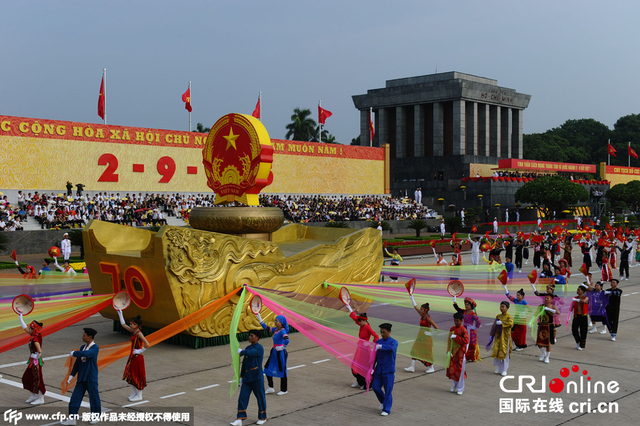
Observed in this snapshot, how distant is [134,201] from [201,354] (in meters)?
25.9

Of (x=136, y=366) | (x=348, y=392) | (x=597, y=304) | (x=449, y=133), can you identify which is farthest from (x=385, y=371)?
(x=449, y=133)

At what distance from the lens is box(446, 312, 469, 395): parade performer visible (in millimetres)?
10359

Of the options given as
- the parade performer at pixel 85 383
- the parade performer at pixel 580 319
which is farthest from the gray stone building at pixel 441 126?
the parade performer at pixel 85 383

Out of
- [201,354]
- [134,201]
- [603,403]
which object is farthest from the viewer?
[134,201]

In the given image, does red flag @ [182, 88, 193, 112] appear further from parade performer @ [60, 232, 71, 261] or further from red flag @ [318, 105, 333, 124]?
parade performer @ [60, 232, 71, 261]

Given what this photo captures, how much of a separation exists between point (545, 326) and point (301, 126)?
205 feet

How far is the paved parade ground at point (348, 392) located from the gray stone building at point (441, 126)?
1900 inches

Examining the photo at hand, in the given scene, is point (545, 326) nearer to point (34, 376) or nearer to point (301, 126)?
point (34, 376)

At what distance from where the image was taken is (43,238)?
29953 millimetres

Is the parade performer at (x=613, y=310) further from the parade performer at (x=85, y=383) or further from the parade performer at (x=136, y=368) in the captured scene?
the parade performer at (x=85, y=383)

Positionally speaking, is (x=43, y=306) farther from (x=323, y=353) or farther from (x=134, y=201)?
(x=134, y=201)

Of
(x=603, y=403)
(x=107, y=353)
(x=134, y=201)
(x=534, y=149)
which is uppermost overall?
(x=534, y=149)

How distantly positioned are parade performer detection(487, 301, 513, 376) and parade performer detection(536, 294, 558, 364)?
102 centimetres

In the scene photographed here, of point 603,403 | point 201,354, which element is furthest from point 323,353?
point 603,403
